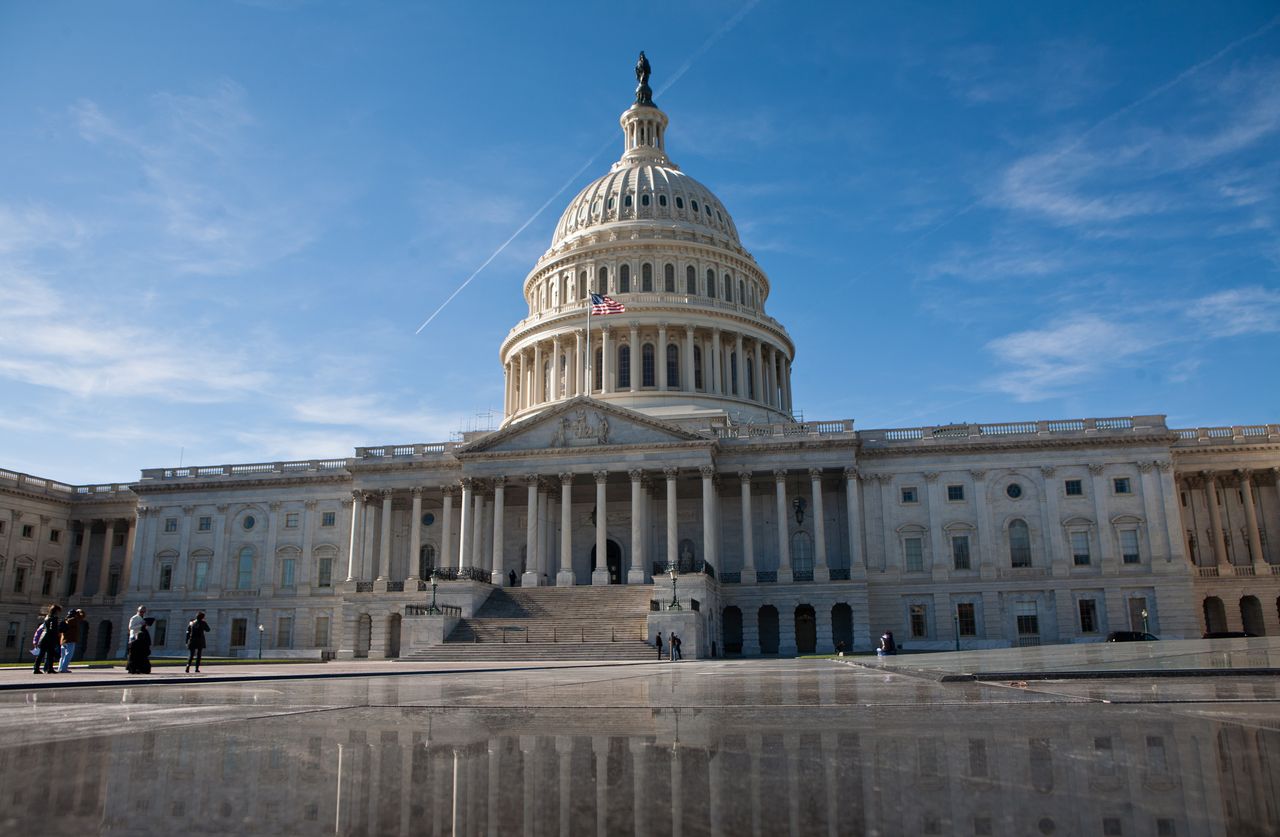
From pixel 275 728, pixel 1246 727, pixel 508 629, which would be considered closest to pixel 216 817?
pixel 275 728

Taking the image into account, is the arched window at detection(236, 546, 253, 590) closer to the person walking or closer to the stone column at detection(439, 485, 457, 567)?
the stone column at detection(439, 485, 457, 567)

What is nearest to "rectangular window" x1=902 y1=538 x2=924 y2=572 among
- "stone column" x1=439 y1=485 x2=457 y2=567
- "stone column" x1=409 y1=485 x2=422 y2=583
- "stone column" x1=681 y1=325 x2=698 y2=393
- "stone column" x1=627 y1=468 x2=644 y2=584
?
"stone column" x1=627 y1=468 x2=644 y2=584

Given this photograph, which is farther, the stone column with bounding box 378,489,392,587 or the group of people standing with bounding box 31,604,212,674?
the stone column with bounding box 378,489,392,587

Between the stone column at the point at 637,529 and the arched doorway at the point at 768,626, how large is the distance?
354 inches

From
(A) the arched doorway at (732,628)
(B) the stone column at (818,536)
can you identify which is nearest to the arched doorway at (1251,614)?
(B) the stone column at (818,536)

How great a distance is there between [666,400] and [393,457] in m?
21.2

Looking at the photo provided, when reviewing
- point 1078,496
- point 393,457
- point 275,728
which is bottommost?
point 275,728

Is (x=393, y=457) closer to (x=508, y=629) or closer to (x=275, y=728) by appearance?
(x=508, y=629)

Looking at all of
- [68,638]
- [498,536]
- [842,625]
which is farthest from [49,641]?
[842,625]

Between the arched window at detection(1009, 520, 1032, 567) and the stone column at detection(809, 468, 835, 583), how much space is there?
1198 cm

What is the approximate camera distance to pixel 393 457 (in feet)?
220

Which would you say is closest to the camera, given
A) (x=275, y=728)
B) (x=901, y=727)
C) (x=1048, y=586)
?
(x=901, y=727)

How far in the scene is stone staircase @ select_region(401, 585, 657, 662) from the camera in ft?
147

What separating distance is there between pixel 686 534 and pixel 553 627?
17.0 meters
